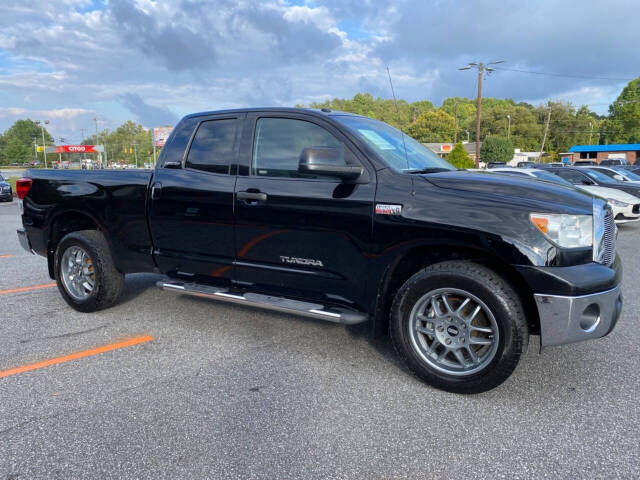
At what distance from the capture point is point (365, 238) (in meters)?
3.35

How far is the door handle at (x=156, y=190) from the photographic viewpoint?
429 cm

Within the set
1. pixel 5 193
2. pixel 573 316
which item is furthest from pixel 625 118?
pixel 573 316

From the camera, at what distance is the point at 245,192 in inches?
150

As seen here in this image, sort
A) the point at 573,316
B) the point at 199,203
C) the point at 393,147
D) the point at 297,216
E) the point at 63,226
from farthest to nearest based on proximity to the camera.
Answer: the point at 63,226 → the point at 199,203 → the point at 393,147 → the point at 297,216 → the point at 573,316

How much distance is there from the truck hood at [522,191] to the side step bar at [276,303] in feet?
3.56

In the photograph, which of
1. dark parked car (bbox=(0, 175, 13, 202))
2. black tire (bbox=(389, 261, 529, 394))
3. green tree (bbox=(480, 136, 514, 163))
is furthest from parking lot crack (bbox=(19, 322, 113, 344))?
green tree (bbox=(480, 136, 514, 163))

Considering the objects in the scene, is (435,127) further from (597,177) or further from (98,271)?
(98,271)

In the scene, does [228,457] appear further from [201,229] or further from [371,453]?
[201,229]

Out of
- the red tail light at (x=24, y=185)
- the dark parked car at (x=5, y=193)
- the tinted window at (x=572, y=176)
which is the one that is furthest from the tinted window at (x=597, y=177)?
the dark parked car at (x=5, y=193)

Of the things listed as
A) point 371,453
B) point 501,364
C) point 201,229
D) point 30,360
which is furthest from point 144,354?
point 501,364

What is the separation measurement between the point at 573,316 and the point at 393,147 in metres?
A: 1.77

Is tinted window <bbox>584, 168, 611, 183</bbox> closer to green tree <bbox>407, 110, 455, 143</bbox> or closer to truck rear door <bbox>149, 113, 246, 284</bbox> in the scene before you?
truck rear door <bbox>149, 113, 246, 284</bbox>

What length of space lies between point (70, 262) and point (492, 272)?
4.05 meters

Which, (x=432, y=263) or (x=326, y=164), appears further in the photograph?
(x=432, y=263)
